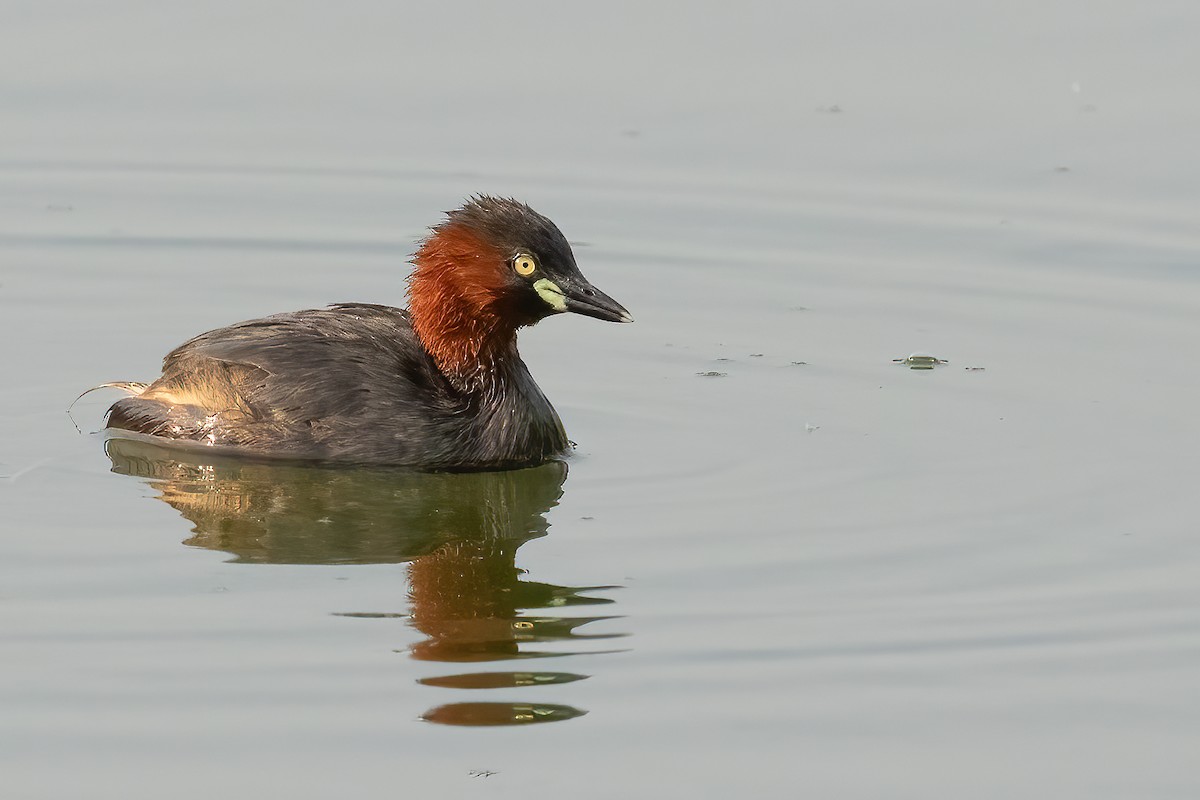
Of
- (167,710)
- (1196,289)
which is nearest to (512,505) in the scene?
(167,710)

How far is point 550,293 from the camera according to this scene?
1000 cm

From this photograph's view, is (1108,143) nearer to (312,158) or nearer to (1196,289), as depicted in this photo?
(1196,289)

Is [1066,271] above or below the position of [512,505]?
above

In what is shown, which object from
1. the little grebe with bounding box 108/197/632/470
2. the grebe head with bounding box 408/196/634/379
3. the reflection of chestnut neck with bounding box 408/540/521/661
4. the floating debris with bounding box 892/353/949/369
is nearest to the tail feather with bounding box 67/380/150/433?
the little grebe with bounding box 108/197/632/470

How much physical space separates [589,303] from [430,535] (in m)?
1.52

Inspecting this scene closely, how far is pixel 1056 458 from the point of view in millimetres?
9820

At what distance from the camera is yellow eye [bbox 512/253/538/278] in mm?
9930

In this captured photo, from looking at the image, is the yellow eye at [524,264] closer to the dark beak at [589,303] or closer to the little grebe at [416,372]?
the little grebe at [416,372]

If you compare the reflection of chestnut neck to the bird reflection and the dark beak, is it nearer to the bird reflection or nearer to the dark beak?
the bird reflection

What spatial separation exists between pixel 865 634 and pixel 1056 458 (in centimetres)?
242

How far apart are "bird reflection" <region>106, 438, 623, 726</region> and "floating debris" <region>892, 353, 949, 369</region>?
218cm

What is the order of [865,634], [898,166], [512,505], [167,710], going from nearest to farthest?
[167,710] < [865,634] < [512,505] < [898,166]

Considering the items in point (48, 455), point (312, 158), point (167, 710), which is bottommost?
point (167, 710)

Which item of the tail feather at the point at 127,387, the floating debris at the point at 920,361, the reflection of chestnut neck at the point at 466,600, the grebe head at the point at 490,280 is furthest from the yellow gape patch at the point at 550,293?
the floating debris at the point at 920,361
